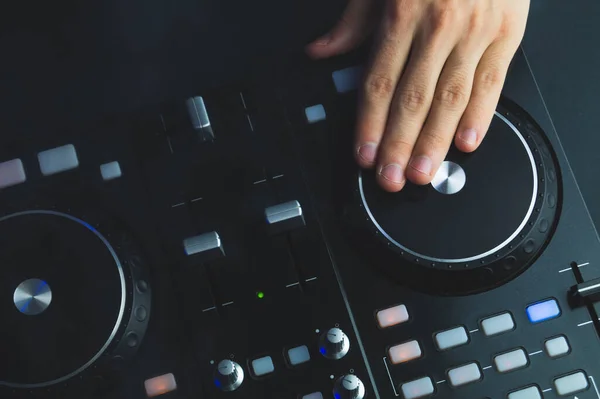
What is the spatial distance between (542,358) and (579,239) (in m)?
0.14

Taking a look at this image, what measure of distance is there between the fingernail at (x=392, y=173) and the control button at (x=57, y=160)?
34 centimetres

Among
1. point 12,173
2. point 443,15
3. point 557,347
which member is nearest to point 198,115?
point 12,173

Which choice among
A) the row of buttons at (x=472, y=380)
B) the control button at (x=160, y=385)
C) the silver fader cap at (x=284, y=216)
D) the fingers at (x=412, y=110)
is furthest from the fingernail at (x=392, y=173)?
the control button at (x=160, y=385)

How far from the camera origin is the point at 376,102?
2.89ft

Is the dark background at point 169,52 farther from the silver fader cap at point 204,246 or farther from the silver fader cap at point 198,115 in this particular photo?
the silver fader cap at point 204,246

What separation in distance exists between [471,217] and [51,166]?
0.46m

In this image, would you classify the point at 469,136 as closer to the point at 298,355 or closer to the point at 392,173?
the point at 392,173

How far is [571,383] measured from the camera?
785 mm

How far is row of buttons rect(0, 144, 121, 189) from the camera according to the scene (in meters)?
0.85

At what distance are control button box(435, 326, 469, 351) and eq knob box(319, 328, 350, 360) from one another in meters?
0.09

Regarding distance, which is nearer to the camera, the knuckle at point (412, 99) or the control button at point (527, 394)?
the control button at point (527, 394)

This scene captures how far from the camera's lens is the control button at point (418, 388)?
78 centimetres

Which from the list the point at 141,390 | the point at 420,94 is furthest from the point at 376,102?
the point at 141,390

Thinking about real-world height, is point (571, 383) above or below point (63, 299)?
below
